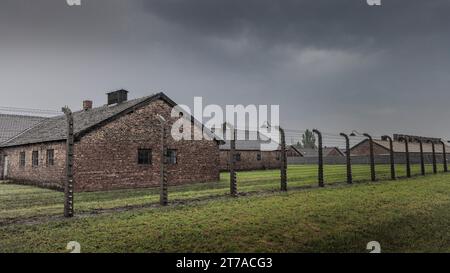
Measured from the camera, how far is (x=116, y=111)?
18.2m

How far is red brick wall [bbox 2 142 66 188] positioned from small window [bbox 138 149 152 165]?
13.0 ft

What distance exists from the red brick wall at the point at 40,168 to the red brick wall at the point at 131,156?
1551 mm

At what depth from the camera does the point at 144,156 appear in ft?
61.5

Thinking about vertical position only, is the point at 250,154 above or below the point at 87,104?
below

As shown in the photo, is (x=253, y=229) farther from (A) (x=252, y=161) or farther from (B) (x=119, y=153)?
(A) (x=252, y=161)

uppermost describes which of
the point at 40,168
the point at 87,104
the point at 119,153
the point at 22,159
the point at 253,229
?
the point at 87,104

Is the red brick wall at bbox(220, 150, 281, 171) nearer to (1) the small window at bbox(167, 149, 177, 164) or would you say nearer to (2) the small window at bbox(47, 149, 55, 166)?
(1) the small window at bbox(167, 149, 177, 164)

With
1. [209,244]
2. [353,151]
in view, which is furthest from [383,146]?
[209,244]

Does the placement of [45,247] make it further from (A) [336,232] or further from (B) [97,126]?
(B) [97,126]

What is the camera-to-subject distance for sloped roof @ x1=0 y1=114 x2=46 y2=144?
27516mm

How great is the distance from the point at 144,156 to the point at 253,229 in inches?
502

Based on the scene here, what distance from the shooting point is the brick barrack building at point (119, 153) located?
54.3 feet

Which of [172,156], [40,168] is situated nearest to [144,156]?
[172,156]

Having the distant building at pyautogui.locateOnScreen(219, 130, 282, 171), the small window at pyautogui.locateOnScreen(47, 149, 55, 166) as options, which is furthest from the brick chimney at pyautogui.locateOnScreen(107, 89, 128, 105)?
the distant building at pyautogui.locateOnScreen(219, 130, 282, 171)
